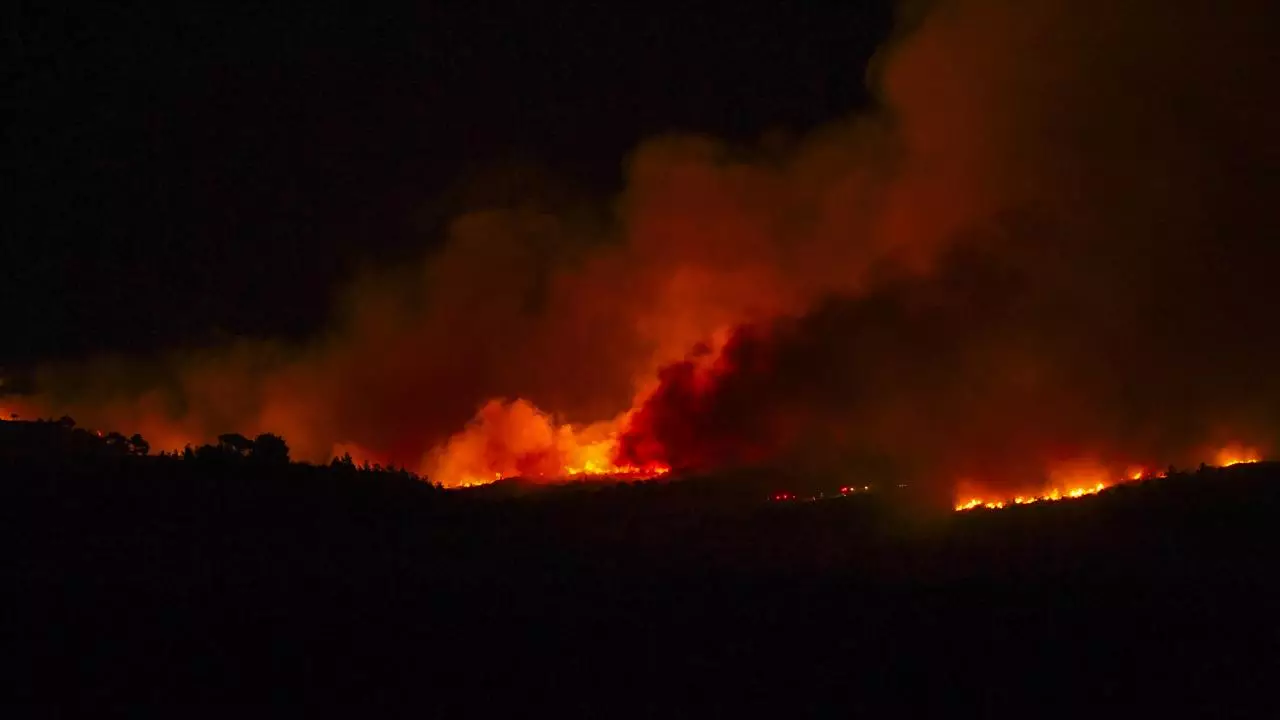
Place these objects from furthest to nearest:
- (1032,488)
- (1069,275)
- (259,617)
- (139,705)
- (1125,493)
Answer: (1069,275) → (1032,488) → (1125,493) → (259,617) → (139,705)

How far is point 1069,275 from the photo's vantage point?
31.0m

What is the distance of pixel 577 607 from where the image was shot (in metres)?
11.5

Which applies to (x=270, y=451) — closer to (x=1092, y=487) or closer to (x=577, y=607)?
(x=577, y=607)

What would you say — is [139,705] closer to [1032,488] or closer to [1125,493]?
[1125,493]

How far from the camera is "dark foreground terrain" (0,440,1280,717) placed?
937 centimetres

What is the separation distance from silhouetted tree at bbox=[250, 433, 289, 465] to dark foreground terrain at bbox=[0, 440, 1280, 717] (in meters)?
0.59

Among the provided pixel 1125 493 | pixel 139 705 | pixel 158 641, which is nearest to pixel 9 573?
pixel 158 641

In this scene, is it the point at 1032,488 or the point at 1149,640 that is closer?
the point at 1149,640

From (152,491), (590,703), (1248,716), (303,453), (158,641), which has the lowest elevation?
(1248,716)

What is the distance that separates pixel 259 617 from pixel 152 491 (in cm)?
558

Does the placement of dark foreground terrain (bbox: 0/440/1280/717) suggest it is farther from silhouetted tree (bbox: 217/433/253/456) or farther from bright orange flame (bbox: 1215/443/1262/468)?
bright orange flame (bbox: 1215/443/1262/468)

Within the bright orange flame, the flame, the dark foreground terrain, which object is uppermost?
the flame

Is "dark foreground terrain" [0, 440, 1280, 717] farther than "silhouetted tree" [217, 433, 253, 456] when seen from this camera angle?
No

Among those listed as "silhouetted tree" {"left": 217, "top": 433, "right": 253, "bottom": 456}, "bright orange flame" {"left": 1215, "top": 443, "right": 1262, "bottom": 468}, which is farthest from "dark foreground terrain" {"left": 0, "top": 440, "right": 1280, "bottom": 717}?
"bright orange flame" {"left": 1215, "top": 443, "right": 1262, "bottom": 468}
